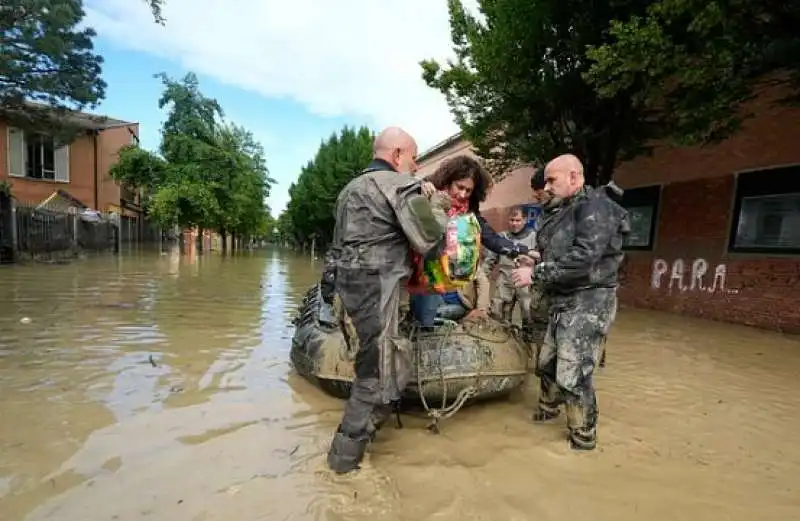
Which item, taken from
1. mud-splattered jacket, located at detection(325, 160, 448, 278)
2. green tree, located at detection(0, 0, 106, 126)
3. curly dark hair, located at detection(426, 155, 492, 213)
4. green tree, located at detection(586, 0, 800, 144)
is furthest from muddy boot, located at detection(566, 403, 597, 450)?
green tree, located at detection(0, 0, 106, 126)

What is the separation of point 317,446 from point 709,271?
8704mm

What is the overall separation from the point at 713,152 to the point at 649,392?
679cm

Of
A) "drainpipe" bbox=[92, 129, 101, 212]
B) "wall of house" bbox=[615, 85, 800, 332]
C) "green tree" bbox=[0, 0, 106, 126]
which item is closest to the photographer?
"wall of house" bbox=[615, 85, 800, 332]

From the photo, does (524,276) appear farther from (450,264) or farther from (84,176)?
(84,176)

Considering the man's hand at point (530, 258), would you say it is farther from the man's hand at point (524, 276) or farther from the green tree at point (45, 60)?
the green tree at point (45, 60)

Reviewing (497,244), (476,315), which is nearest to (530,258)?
(497,244)

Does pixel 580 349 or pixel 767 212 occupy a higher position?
pixel 767 212

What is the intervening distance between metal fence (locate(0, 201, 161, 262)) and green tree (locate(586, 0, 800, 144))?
615 inches

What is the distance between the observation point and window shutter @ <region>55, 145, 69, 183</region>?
79.8ft

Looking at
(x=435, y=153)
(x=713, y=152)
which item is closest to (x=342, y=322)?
(x=713, y=152)

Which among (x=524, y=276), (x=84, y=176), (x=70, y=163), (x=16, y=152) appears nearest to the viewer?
(x=524, y=276)

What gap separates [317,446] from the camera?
113 inches

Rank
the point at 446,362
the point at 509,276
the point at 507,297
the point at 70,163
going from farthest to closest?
the point at 70,163 → the point at 507,297 → the point at 509,276 → the point at 446,362

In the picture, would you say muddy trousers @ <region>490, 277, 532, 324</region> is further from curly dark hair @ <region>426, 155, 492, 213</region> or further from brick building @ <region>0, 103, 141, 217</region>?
brick building @ <region>0, 103, 141, 217</region>
